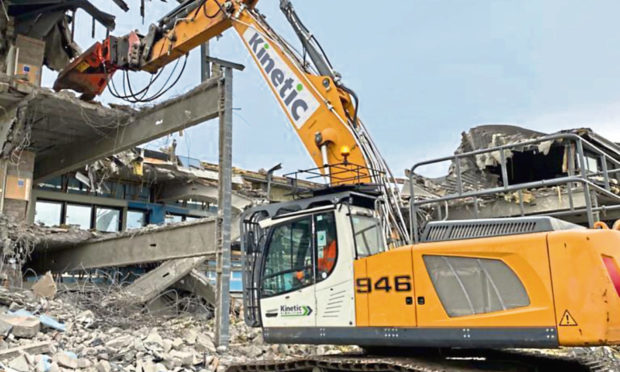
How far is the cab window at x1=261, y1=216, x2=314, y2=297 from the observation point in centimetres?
655

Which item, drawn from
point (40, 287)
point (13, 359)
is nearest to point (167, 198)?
point (40, 287)

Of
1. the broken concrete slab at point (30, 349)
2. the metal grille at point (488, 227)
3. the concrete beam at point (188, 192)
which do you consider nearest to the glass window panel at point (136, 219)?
the concrete beam at point (188, 192)

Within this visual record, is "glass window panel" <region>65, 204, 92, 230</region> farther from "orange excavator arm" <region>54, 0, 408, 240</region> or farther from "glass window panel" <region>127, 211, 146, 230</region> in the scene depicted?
"orange excavator arm" <region>54, 0, 408, 240</region>

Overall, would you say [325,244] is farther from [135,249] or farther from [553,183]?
[135,249]

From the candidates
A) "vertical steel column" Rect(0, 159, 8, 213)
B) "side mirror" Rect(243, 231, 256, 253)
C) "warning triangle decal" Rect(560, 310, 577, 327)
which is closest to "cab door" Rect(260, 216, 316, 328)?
"side mirror" Rect(243, 231, 256, 253)

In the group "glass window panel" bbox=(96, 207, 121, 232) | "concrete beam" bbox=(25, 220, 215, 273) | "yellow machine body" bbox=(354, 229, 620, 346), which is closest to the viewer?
"yellow machine body" bbox=(354, 229, 620, 346)

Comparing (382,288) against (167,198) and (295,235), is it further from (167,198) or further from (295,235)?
(167,198)

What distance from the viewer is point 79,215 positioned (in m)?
20.9

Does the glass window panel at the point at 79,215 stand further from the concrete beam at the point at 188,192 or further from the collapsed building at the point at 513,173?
the collapsed building at the point at 513,173

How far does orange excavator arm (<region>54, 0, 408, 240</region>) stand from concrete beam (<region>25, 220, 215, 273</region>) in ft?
13.8

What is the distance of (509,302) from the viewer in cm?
519

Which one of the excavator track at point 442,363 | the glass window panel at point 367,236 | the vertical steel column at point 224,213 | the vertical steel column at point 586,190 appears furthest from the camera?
the vertical steel column at point 224,213

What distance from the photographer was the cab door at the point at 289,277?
6473 millimetres

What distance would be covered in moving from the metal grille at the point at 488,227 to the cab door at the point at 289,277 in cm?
142
